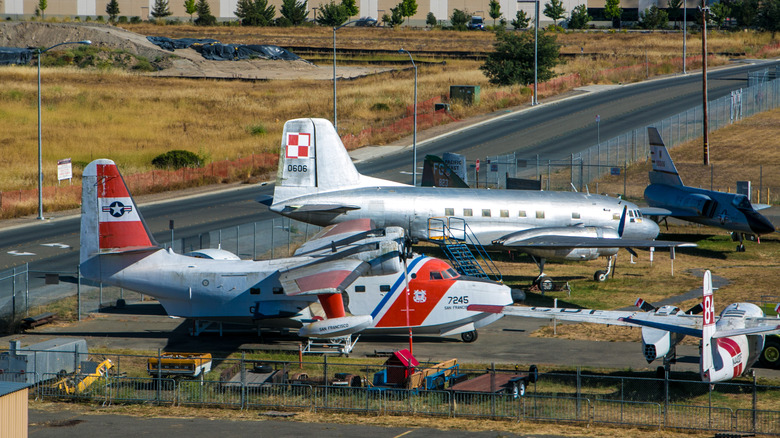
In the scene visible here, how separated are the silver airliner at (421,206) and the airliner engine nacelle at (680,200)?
26.5 feet

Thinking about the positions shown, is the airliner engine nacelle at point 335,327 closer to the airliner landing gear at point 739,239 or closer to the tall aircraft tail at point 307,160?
the tall aircraft tail at point 307,160

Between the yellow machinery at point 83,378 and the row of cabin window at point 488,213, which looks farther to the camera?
the row of cabin window at point 488,213

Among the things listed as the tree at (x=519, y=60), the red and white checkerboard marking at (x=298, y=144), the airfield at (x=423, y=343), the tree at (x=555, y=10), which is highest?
the tree at (x=555, y=10)

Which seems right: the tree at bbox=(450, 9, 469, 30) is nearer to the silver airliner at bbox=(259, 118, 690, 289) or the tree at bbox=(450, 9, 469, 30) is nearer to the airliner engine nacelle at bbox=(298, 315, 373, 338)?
the silver airliner at bbox=(259, 118, 690, 289)

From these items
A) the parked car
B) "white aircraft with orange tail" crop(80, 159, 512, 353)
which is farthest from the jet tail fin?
the parked car

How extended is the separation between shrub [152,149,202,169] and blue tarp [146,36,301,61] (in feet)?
236

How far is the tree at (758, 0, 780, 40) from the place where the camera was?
14050 cm

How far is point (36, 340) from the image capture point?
3391cm

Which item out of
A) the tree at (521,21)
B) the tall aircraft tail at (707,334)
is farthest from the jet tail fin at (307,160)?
the tree at (521,21)

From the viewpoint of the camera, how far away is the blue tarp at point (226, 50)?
144625 millimetres

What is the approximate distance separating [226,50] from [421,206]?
4340 inches

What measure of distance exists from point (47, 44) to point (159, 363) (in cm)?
13929

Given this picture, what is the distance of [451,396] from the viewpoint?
1002 inches

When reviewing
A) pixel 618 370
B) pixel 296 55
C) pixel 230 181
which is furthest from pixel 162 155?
pixel 296 55
